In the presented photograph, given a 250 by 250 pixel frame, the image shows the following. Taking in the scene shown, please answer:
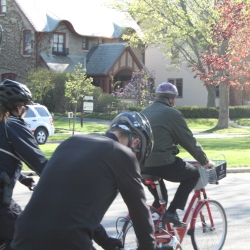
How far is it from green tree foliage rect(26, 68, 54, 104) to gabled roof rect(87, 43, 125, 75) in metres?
6.09

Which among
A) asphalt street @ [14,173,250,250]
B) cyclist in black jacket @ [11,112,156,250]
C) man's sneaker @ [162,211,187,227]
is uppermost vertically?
cyclist in black jacket @ [11,112,156,250]

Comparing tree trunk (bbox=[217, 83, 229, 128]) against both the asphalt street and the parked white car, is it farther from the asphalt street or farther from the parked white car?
the asphalt street

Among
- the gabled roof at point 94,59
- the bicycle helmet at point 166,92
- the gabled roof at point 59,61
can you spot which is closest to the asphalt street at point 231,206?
the bicycle helmet at point 166,92

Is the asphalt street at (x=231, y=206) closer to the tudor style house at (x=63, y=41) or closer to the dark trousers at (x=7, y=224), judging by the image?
the dark trousers at (x=7, y=224)

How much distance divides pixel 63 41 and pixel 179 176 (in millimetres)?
42218

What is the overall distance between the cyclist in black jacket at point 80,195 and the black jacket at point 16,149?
1096 mm

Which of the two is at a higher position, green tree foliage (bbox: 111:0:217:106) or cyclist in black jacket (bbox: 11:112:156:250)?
green tree foliage (bbox: 111:0:217:106)

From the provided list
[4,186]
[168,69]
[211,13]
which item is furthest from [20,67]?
[4,186]

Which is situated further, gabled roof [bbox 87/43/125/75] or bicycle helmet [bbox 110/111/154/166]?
gabled roof [bbox 87/43/125/75]

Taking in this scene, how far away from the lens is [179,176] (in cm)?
641

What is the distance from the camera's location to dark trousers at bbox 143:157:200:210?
20.9ft

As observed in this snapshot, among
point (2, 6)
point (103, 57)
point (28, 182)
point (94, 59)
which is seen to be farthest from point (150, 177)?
point (94, 59)

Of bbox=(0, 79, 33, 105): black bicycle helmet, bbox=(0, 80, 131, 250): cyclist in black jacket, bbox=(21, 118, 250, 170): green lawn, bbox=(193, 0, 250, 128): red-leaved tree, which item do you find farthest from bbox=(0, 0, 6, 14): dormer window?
bbox=(0, 80, 131, 250): cyclist in black jacket

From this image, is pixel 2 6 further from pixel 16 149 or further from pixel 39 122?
pixel 16 149
